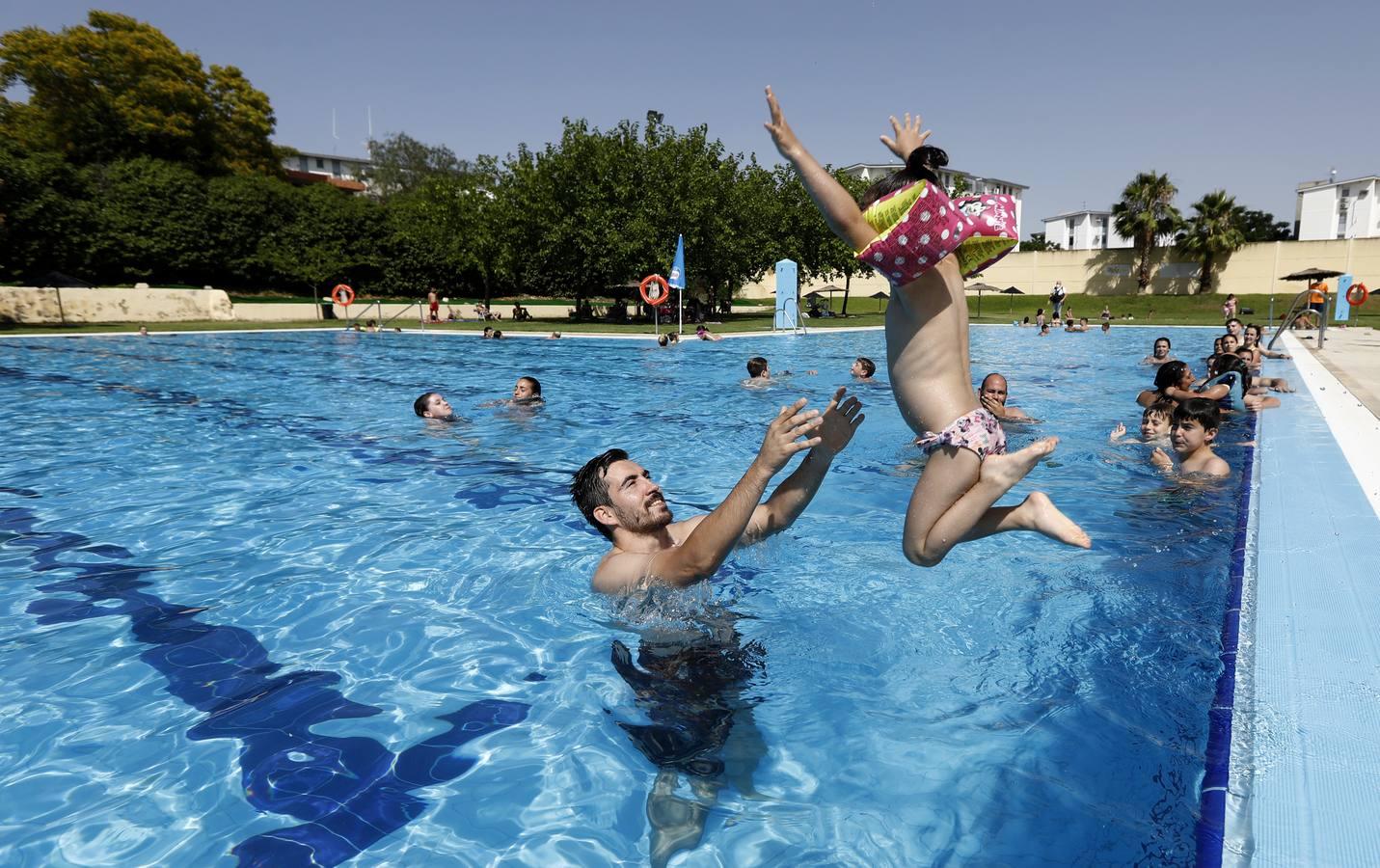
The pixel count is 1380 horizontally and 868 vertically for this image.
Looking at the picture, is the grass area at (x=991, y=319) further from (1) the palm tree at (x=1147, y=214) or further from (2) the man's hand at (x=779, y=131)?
(2) the man's hand at (x=779, y=131)

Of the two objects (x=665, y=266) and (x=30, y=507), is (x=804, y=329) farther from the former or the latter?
(x=30, y=507)

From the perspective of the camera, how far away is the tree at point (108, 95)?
45625 mm

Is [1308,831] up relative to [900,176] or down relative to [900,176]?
down

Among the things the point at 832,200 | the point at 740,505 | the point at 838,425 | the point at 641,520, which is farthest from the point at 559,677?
the point at 832,200

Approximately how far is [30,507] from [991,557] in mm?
7535

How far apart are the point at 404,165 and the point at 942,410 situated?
293 feet

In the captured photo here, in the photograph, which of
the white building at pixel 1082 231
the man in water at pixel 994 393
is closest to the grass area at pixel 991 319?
the man in water at pixel 994 393

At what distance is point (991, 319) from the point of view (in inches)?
1569

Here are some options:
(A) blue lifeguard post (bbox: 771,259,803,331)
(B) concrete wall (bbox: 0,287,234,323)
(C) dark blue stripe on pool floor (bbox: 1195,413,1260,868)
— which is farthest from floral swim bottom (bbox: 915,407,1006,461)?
(B) concrete wall (bbox: 0,287,234,323)

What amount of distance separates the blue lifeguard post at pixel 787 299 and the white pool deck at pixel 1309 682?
25.5 metres

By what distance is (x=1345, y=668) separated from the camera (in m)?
2.53

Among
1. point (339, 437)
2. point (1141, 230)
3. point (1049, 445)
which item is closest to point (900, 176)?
point (1049, 445)

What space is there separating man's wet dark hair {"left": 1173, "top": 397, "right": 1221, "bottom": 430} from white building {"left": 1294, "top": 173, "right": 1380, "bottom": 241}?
81.0m

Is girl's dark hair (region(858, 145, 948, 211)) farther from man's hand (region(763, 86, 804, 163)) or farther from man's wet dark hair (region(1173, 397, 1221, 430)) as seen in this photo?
man's wet dark hair (region(1173, 397, 1221, 430))
